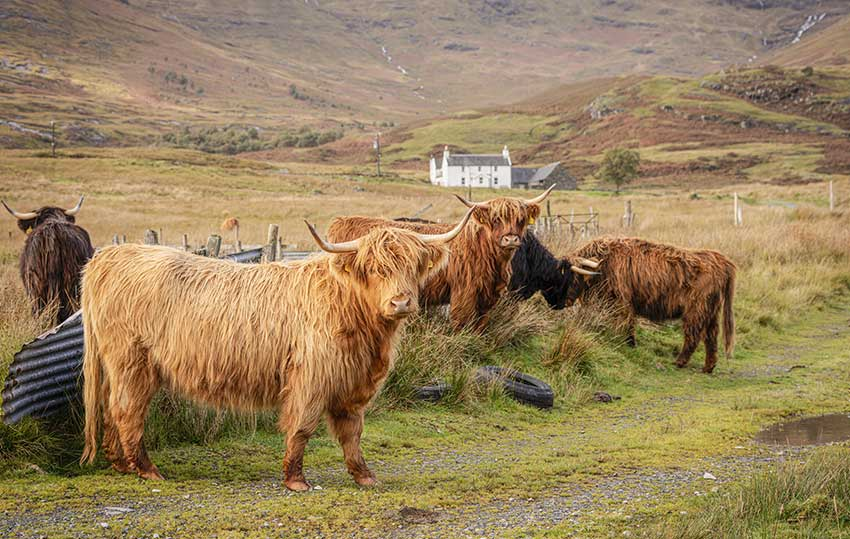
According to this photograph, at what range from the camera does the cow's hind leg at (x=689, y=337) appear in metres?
9.34

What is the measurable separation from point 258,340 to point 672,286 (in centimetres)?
613

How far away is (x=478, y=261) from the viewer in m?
8.07

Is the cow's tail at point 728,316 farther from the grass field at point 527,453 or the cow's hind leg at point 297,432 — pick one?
the cow's hind leg at point 297,432

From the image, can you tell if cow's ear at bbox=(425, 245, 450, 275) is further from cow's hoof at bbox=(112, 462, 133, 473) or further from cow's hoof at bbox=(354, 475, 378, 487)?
cow's hoof at bbox=(112, 462, 133, 473)

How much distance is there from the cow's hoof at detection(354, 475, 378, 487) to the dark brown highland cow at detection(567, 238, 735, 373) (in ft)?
17.9

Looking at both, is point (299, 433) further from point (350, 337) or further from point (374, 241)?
point (374, 241)

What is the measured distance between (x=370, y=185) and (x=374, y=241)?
55.9 metres

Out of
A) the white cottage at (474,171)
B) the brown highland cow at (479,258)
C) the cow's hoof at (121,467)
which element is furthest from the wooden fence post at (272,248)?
the white cottage at (474,171)

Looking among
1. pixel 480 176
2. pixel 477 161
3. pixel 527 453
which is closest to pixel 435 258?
pixel 527 453

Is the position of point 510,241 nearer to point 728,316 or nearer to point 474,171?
point 728,316

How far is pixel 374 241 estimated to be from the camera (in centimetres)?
463

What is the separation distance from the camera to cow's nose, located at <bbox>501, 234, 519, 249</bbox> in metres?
7.63

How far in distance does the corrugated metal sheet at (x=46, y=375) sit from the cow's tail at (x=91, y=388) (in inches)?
9.4

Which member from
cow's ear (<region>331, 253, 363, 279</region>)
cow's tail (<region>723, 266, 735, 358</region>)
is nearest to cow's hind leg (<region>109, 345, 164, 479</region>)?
cow's ear (<region>331, 253, 363, 279</region>)
